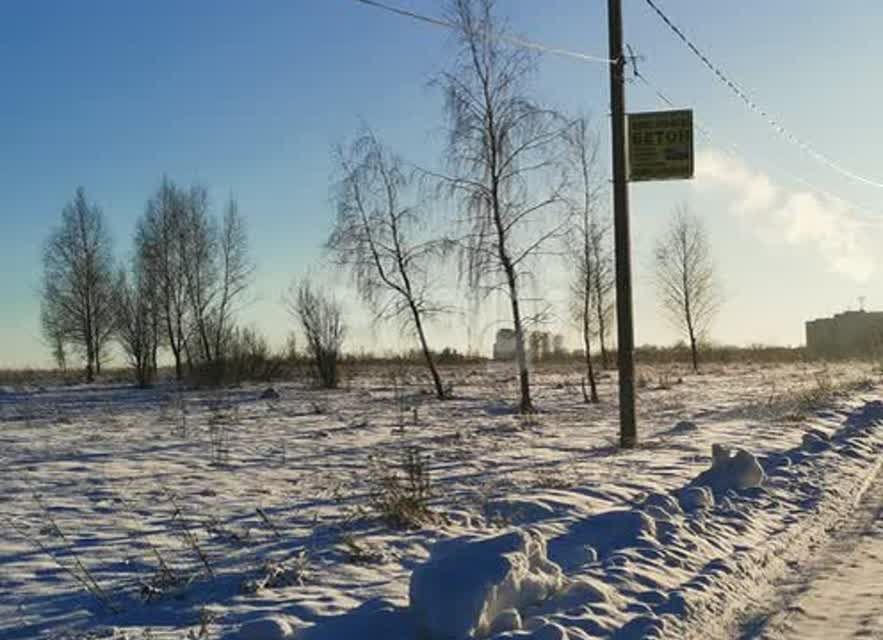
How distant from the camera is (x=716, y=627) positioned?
5.32 meters

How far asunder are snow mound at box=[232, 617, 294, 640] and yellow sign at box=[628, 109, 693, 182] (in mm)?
10299

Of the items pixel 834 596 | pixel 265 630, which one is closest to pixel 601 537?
pixel 834 596

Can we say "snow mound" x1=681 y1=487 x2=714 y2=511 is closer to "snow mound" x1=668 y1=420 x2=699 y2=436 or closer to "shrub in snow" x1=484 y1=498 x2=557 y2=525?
"shrub in snow" x1=484 y1=498 x2=557 y2=525

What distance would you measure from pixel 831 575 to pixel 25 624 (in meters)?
5.33

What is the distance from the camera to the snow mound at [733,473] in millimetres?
9634

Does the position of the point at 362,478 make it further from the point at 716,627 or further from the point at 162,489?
the point at 716,627

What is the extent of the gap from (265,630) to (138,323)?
42919mm

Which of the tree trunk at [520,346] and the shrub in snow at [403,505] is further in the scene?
the tree trunk at [520,346]

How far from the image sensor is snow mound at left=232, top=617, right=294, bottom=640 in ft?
15.5

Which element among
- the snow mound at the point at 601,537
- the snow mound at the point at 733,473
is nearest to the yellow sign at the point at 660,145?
the snow mound at the point at 733,473

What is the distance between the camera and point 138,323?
45312mm

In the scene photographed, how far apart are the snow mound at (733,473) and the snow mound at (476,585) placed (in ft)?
14.8

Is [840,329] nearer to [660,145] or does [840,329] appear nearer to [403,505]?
[660,145]

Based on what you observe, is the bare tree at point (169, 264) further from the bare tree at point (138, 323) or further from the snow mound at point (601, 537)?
the snow mound at point (601, 537)
